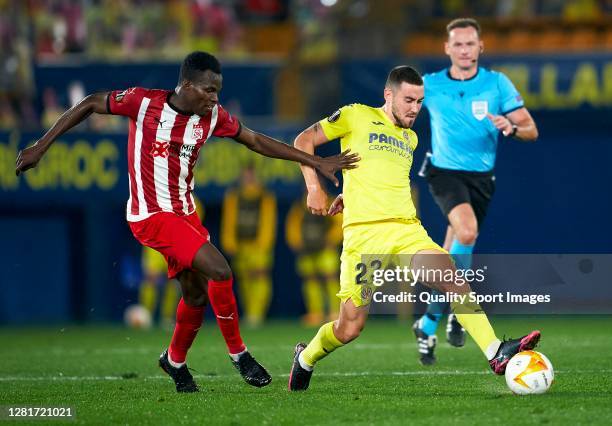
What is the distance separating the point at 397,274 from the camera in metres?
7.95

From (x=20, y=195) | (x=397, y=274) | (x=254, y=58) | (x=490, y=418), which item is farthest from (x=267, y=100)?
(x=490, y=418)

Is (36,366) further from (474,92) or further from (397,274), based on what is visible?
(474,92)

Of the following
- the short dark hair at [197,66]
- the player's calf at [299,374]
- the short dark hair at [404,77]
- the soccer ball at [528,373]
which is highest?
the short dark hair at [197,66]

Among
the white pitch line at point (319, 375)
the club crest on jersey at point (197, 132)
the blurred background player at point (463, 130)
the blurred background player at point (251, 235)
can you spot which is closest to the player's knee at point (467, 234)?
the blurred background player at point (463, 130)

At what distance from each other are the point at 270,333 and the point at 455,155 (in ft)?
15.8

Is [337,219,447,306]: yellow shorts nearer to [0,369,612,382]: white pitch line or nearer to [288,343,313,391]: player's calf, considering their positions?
[288,343,313,391]: player's calf

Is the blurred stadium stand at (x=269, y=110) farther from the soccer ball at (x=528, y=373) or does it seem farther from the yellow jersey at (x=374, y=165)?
the soccer ball at (x=528, y=373)

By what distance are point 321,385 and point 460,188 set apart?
2.25 m

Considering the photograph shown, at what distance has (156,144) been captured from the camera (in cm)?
750

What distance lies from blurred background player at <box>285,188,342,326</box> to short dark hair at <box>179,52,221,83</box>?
8.13 m

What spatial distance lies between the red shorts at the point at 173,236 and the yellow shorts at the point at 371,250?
956mm

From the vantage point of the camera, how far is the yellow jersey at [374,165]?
24.1 feet

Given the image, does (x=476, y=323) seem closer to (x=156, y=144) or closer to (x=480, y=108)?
(x=156, y=144)

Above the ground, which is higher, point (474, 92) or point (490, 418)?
point (474, 92)
